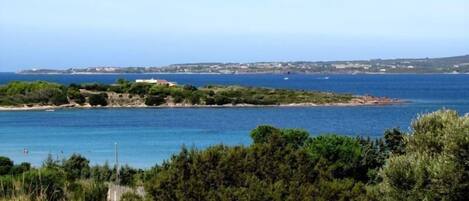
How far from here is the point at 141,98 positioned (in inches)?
3246

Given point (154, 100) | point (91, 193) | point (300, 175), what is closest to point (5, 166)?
point (91, 193)

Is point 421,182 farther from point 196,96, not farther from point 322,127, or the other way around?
point 196,96

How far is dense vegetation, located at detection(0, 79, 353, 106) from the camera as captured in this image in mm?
79312

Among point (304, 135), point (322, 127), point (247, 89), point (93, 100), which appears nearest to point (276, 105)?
point (247, 89)

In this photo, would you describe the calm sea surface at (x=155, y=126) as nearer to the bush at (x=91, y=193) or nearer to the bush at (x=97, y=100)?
the bush at (x=97, y=100)

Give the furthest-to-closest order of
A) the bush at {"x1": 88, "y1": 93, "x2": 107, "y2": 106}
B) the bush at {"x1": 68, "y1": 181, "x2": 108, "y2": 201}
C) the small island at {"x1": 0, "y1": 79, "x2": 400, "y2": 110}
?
the small island at {"x1": 0, "y1": 79, "x2": 400, "y2": 110} < the bush at {"x1": 88, "y1": 93, "x2": 107, "y2": 106} < the bush at {"x1": 68, "y1": 181, "x2": 108, "y2": 201}

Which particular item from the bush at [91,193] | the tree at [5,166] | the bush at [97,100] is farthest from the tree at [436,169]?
the bush at [97,100]

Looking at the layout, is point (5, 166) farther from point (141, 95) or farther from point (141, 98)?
point (141, 95)

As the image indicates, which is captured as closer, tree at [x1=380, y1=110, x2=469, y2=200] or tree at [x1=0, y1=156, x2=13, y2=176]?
tree at [x1=380, y1=110, x2=469, y2=200]

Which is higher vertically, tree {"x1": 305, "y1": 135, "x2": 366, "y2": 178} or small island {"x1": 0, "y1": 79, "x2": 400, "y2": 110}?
tree {"x1": 305, "y1": 135, "x2": 366, "y2": 178}

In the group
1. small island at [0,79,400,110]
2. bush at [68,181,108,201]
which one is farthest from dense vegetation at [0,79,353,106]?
bush at [68,181,108,201]

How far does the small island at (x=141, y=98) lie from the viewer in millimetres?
78938

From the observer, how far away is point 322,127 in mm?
53844

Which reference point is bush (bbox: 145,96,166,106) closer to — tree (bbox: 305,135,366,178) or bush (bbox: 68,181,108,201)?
tree (bbox: 305,135,366,178)
